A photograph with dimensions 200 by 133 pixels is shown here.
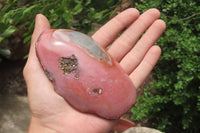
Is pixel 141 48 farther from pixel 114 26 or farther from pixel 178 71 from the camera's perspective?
pixel 178 71

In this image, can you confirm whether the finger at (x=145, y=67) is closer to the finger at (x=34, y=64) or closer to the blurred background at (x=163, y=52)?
the blurred background at (x=163, y=52)

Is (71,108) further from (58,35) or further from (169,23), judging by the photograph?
(169,23)

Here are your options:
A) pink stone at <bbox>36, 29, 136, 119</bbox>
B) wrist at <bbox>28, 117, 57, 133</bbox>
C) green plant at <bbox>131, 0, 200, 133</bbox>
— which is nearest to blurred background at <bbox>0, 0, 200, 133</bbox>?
green plant at <bbox>131, 0, 200, 133</bbox>

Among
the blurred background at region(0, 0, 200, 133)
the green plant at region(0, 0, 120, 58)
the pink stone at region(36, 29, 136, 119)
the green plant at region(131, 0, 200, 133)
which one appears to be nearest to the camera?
the pink stone at region(36, 29, 136, 119)

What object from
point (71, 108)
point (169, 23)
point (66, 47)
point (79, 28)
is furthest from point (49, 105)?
point (169, 23)

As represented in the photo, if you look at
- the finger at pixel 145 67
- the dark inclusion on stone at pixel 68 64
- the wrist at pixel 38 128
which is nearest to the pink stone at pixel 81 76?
the dark inclusion on stone at pixel 68 64

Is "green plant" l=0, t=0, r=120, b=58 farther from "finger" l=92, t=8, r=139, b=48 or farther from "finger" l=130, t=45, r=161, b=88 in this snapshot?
"finger" l=130, t=45, r=161, b=88

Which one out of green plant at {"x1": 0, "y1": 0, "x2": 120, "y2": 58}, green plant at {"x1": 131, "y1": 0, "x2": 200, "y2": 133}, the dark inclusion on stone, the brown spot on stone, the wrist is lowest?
green plant at {"x1": 131, "y1": 0, "x2": 200, "y2": 133}
